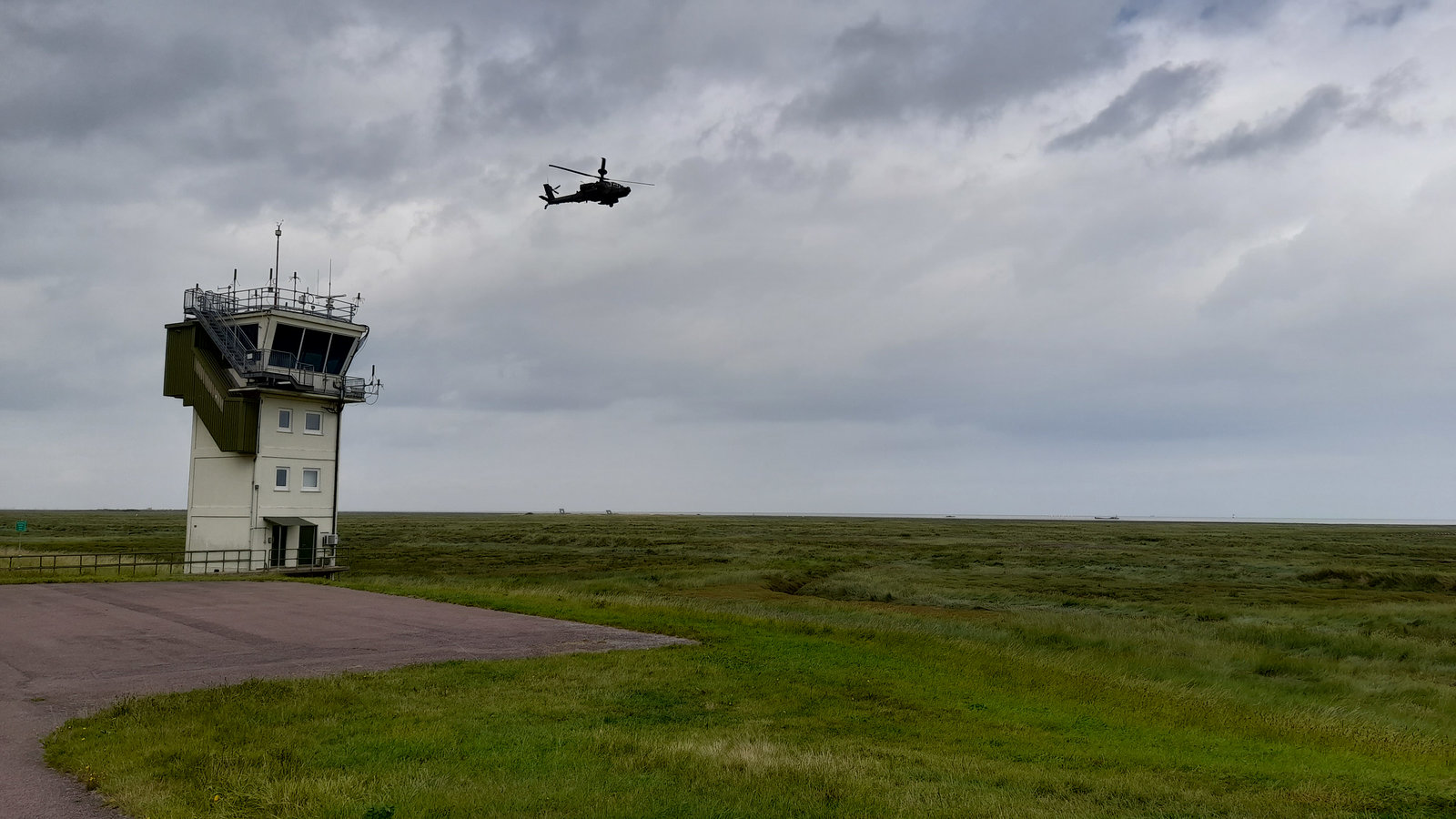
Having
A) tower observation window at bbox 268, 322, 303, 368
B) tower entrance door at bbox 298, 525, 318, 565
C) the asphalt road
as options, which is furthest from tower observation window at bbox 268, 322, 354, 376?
the asphalt road

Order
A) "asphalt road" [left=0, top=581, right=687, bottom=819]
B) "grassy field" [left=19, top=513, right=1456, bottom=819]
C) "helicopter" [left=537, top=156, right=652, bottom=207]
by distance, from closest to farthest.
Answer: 1. "grassy field" [left=19, top=513, right=1456, bottom=819]
2. "asphalt road" [left=0, top=581, right=687, bottom=819]
3. "helicopter" [left=537, top=156, right=652, bottom=207]

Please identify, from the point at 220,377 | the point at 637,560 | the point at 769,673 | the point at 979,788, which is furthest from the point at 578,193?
the point at 637,560

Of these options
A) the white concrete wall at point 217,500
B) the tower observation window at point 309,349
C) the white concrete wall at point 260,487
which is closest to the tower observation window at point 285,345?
the tower observation window at point 309,349

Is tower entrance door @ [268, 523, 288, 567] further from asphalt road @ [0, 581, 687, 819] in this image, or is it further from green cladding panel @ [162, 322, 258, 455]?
asphalt road @ [0, 581, 687, 819]

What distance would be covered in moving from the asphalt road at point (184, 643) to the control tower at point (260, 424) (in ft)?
35.2

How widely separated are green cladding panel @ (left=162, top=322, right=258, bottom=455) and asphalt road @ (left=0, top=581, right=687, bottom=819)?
11.3 metres

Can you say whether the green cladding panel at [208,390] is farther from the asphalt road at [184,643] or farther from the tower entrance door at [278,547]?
the asphalt road at [184,643]

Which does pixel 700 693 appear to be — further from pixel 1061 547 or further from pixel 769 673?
pixel 1061 547

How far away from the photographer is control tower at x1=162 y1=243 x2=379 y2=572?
42594 mm

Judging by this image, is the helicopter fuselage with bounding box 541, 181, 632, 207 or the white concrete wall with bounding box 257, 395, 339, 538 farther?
the white concrete wall with bounding box 257, 395, 339, 538

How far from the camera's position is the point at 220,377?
43.7m

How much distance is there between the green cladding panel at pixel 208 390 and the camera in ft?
139

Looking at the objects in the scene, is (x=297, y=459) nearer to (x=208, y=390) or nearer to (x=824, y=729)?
(x=208, y=390)

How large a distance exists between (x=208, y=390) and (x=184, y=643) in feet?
87.1
